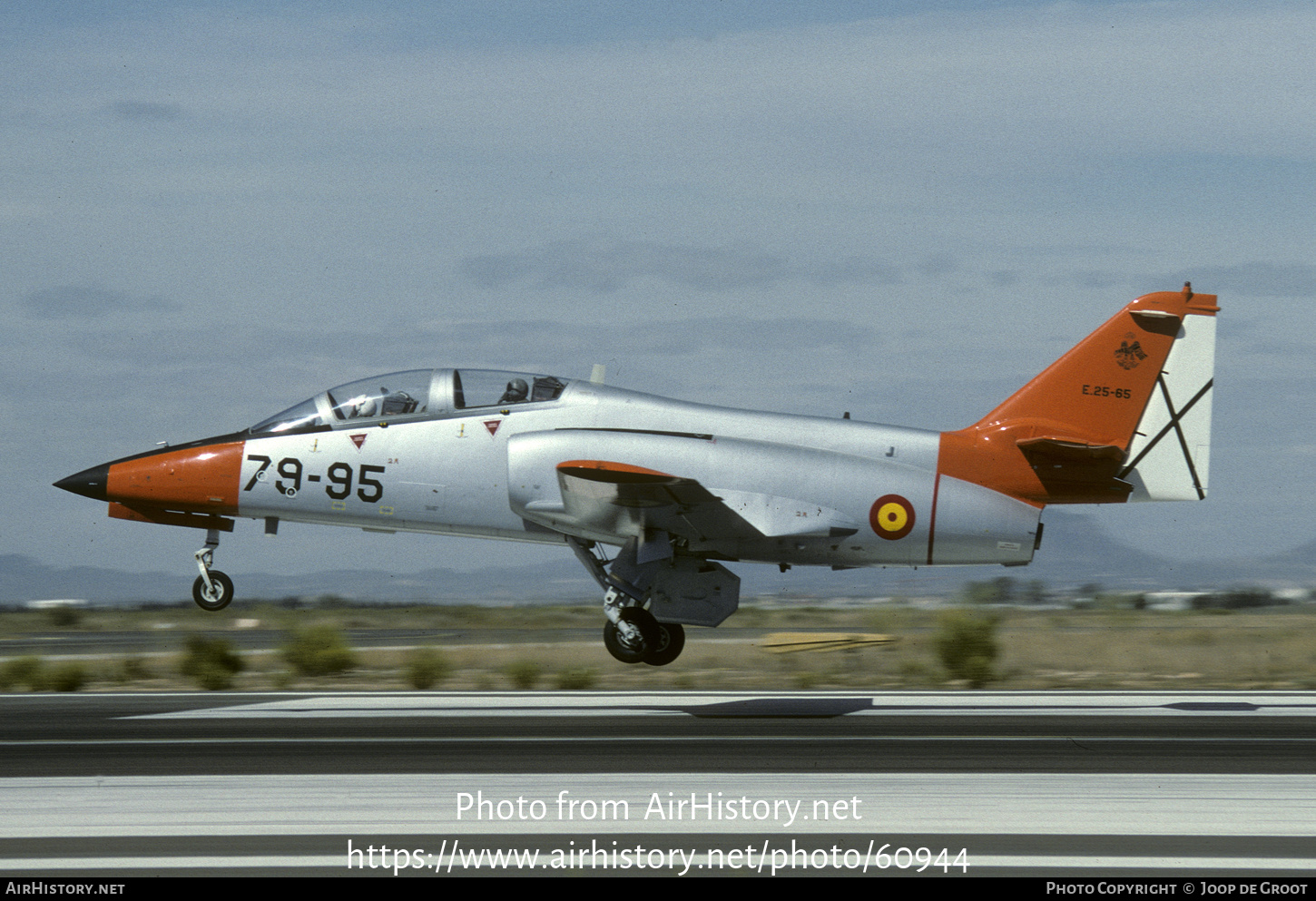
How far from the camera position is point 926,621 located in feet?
101

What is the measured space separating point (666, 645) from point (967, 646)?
6.53 m

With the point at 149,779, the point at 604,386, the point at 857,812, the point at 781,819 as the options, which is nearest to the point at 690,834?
the point at 781,819

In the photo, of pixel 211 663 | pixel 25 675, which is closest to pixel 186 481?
pixel 211 663

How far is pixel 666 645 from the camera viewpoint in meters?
16.1

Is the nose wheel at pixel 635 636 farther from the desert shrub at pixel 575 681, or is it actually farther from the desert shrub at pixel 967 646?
the desert shrub at pixel 967 646

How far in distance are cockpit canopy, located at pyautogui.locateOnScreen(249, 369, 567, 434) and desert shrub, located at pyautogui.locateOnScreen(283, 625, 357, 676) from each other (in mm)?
6581

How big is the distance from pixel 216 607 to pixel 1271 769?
12258 mm

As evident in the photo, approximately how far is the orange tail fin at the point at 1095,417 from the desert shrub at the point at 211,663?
11.3 m

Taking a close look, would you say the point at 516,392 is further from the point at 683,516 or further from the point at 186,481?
the point at 186,481

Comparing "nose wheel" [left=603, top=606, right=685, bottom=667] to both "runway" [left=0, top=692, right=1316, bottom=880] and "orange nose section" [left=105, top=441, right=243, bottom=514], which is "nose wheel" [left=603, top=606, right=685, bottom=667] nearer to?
"runway" [left=0, top=692, right=1316, bottom=880]

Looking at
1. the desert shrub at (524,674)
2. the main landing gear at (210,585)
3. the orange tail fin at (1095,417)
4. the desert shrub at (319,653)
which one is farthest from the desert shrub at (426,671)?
the orange tail fin at (1095,417)

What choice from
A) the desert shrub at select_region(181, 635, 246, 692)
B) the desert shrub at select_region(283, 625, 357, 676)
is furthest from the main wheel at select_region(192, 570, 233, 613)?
the desert shrub at select_region(283, 625, 357, 676)

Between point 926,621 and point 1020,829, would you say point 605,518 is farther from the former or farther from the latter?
point 926,621

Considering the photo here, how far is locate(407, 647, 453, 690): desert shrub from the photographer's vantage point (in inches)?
760
